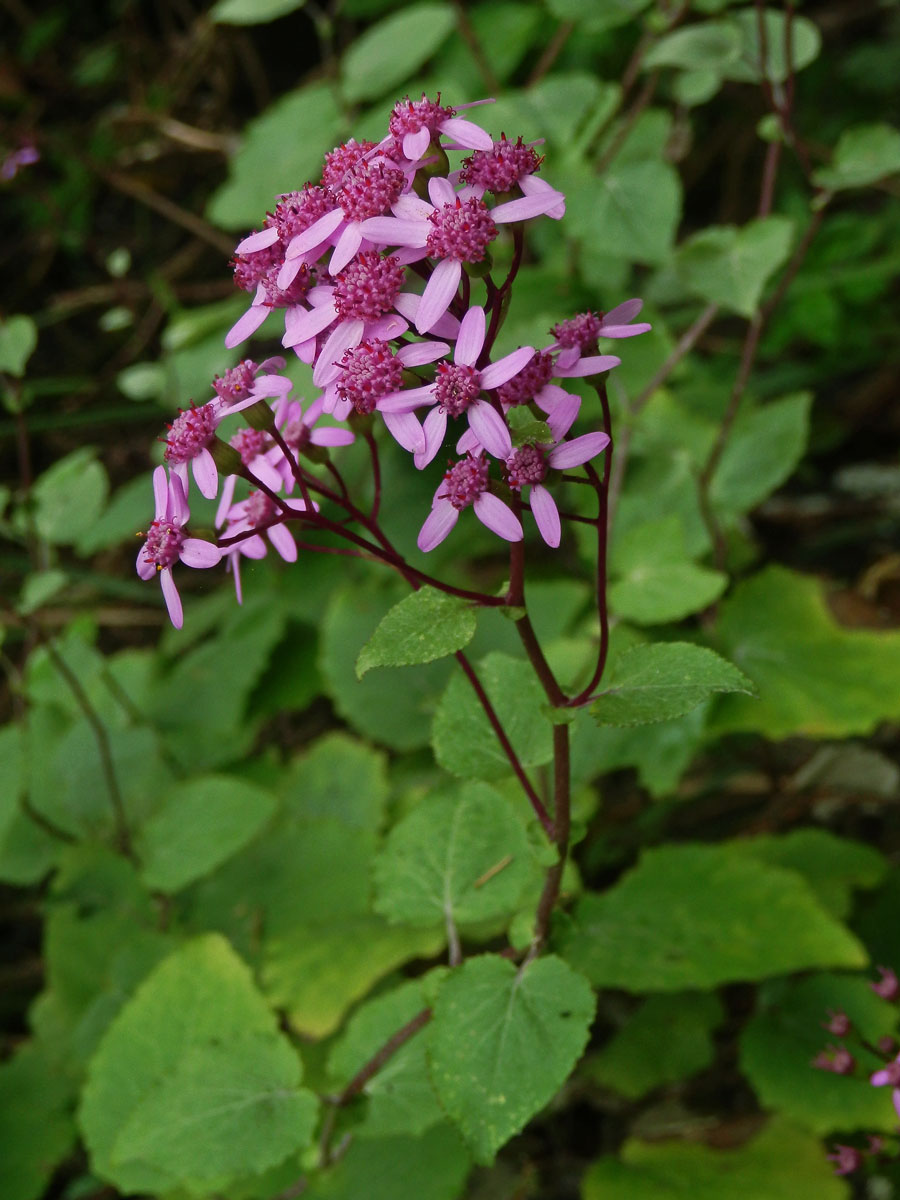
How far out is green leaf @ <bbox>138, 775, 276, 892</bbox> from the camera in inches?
74.6

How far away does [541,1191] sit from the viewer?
1985 millimetres

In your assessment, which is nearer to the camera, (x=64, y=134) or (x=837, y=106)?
(x=837, y=106)

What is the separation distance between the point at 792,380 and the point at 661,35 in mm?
1137

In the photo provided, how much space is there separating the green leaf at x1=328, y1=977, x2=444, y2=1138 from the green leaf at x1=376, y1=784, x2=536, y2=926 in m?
0.12

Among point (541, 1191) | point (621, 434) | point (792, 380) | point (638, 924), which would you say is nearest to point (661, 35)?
point (621, 434)

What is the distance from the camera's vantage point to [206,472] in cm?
102

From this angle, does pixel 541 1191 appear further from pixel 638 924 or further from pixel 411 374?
pixel 411 374

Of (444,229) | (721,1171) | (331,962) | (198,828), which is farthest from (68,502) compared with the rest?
(721,1171)

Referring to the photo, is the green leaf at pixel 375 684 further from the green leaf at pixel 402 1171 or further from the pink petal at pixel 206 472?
the pink petal at pixel 206 472

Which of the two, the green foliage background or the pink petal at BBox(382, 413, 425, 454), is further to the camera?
the green foliage background

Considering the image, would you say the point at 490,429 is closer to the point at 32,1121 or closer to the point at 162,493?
the point at 162,493

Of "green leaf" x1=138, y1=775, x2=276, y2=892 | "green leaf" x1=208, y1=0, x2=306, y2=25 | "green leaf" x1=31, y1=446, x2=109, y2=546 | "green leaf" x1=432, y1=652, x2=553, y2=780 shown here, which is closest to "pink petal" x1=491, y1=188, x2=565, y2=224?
"green leaf" x1=432, y1=652, x2=553, y2=780

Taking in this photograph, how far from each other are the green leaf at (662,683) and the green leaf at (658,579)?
0.68m

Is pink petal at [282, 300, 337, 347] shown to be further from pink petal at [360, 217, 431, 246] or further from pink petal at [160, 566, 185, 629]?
pink petal at [160, 566, 185, 629]
